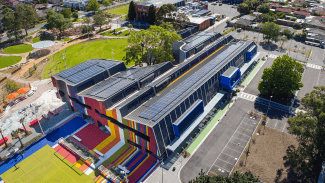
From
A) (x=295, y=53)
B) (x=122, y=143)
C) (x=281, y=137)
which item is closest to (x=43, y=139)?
(x=122, y=143)

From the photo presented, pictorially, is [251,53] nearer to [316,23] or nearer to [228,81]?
[228,81]

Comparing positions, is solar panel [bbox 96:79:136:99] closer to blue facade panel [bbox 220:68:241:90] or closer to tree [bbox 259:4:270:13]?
blue facade panel [bbox 220:68:241:90]

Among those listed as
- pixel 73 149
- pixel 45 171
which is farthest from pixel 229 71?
pixel 45 171

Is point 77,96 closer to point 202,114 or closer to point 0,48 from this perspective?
point 202,114

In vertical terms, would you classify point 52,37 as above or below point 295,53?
above

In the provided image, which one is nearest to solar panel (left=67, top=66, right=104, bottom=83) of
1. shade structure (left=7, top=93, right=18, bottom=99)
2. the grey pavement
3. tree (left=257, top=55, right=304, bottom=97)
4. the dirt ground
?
shade structure (left=7, top=93, right=18, bottom=99)
